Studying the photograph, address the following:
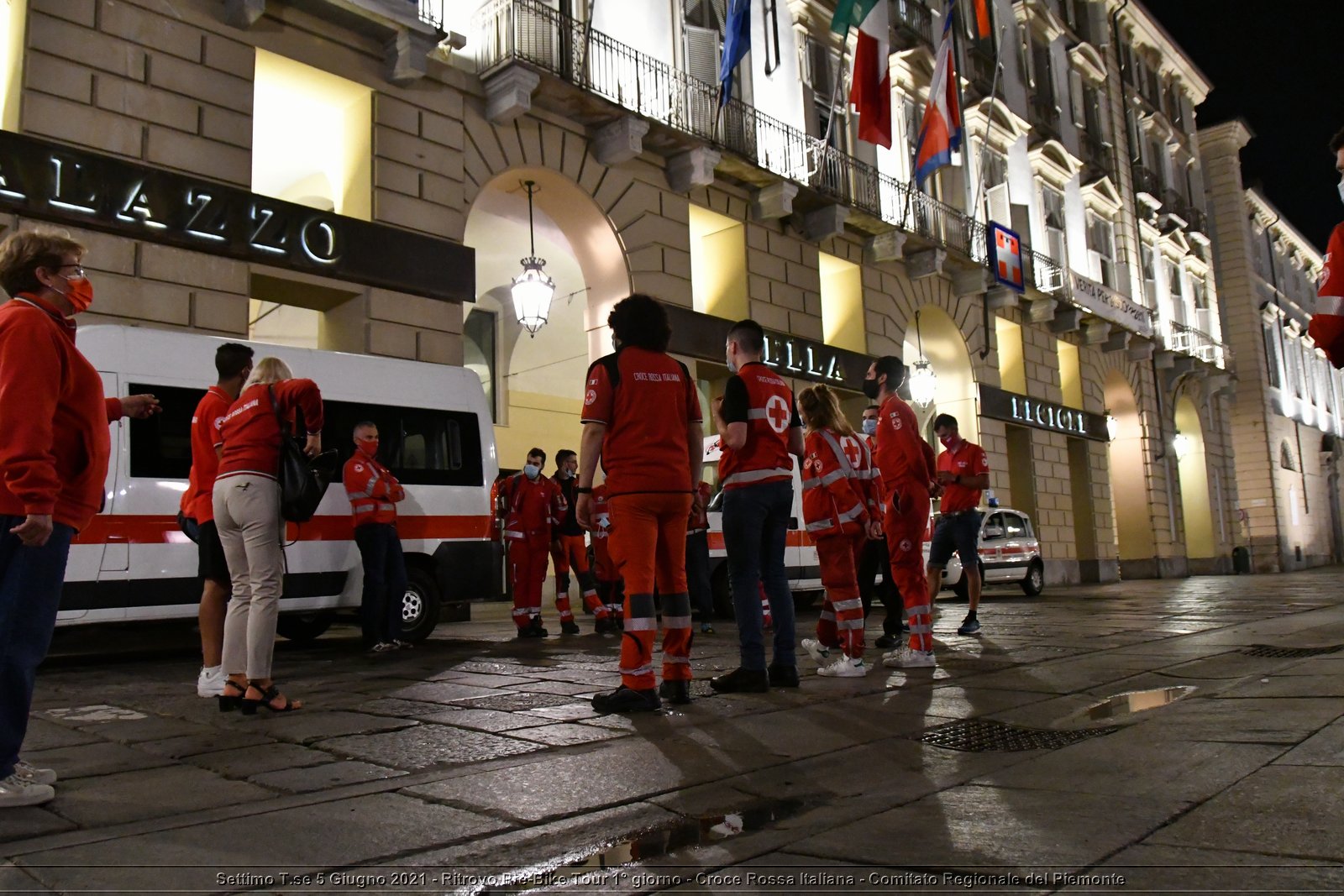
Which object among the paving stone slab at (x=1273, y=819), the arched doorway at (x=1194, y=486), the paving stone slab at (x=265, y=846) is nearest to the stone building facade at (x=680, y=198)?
the arched doorway at (x=1194, y=486)

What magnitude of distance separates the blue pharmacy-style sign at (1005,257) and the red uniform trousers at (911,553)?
57.6 ft

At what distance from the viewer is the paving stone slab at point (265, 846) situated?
7.83 feet

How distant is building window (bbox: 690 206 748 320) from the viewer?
1758 centimetres

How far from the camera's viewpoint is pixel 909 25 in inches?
886

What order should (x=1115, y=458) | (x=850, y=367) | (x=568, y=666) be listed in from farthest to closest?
(x=1115, y=458) → (x=850, y=367) → (x=568, y=666)

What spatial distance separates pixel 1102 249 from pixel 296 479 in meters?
29.9

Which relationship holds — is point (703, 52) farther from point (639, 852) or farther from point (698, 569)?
point (639, 852)

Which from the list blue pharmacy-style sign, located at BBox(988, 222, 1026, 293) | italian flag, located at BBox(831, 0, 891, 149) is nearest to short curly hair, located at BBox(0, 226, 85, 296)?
italian flag, located at BBox(831, 0, 891, 149)

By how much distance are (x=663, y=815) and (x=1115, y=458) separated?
3038cm

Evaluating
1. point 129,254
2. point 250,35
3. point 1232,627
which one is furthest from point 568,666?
point 250,35

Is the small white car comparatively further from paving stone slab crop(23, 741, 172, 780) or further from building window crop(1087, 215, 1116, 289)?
paving stone slab crop(23, 741, 172, 780)

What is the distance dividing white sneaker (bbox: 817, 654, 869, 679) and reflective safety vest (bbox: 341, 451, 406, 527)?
13.6 ft

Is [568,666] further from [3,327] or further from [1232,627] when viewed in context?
[1232,627]

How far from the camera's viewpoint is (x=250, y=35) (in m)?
11.6
